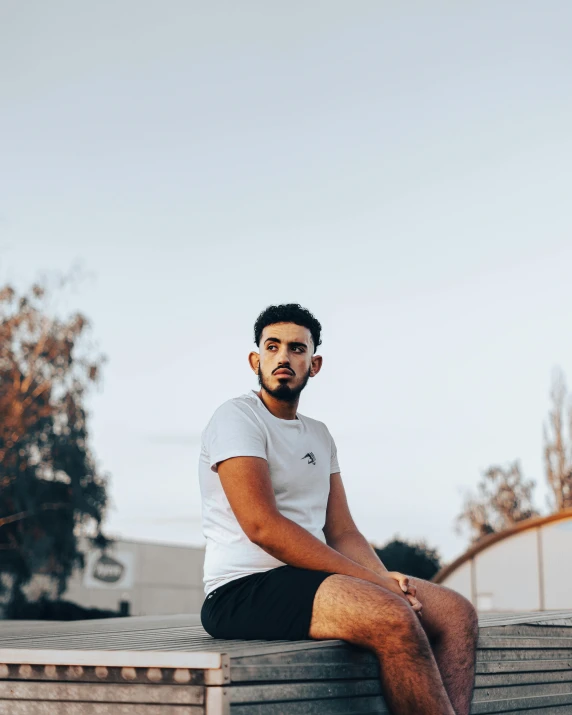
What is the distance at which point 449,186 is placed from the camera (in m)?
14.9

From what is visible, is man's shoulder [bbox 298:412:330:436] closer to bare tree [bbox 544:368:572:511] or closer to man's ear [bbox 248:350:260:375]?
man's ear [bbox 248:350:260:375]

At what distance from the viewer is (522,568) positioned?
1712cm

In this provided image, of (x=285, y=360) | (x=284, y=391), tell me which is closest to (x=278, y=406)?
(x=284, y=391)

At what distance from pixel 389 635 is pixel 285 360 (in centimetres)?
109

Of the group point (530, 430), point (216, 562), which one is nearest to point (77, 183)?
point (216, 562)

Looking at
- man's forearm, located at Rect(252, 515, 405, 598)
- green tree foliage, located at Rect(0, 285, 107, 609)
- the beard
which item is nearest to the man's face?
the beard

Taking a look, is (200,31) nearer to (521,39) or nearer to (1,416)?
(521,39)

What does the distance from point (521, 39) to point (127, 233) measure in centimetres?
814

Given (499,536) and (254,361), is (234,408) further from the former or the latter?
(499,536)

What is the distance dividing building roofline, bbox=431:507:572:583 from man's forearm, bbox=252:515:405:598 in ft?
46.1

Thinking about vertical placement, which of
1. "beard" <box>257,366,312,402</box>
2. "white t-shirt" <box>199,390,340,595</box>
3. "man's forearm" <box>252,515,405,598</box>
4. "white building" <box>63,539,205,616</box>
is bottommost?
"white building" <box>63,539,205,616</box>

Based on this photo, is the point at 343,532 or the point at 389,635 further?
the point at 343,532

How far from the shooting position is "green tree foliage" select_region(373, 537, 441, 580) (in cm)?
3108

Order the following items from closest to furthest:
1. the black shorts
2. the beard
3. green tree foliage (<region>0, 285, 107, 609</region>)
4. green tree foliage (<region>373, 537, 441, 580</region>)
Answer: the black shorts
the beard
green tree foliage (<region>0, 285, 107, 609</region>)
green tree foliage (<region>373, 537, 441, 580</region>)
